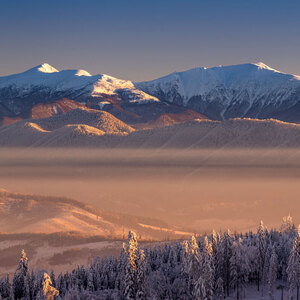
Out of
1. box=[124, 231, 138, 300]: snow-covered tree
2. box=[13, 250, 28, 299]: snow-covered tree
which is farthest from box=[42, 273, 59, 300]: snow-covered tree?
box=[124, 231, 138, 300]: snow-covered tree

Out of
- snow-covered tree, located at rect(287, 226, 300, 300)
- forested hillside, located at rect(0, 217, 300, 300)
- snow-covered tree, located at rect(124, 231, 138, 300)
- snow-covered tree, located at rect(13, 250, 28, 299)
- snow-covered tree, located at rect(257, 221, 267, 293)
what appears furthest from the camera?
snow-covered tree, located at rect(257, 221, 267, 293)

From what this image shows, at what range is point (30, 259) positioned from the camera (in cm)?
19350

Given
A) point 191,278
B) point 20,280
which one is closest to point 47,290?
point 20,280

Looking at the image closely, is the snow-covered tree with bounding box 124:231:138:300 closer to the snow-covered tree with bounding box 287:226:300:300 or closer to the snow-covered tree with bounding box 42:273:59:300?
the snow-covered tree with bounding box 42:273:59:300

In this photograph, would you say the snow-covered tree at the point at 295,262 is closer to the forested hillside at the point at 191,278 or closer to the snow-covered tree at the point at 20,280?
the forested hillside at the point at 191,278

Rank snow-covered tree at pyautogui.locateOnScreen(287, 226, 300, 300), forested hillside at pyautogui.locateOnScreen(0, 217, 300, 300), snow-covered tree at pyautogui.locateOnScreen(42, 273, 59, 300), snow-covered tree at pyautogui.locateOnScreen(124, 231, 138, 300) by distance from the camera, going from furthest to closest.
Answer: snow-covered tree at pyautogui.locateOnScreen(287, 226, 300, 300) → forested hillside at pyautogui.locateOnScreen(0, 217, 300, 300) → snow-covered tree at pyautogui.locateOnScreen(42, 273, 59, 300) → snow-covered tree at pyautogui.locateOnScreen(124, 231, 138, 300)

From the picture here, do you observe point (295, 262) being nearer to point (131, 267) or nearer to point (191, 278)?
point (191, 278)

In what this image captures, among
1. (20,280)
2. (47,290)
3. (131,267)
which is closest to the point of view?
(131,267)

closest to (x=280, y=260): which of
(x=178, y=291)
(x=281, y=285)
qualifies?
(x=281, y=285)

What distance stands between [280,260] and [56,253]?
117976 millimetres

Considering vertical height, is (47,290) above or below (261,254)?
below

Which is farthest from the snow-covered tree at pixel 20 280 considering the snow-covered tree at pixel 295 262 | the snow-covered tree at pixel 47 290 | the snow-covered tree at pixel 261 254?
the snow-covered tree at pixel 295 262

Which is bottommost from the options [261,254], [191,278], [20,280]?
[191,278]

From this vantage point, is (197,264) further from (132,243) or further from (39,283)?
(39,283)
